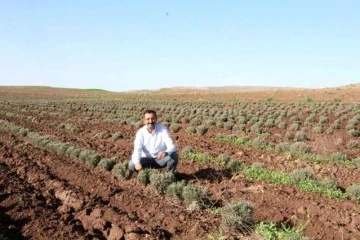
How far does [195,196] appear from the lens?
28.1 feet

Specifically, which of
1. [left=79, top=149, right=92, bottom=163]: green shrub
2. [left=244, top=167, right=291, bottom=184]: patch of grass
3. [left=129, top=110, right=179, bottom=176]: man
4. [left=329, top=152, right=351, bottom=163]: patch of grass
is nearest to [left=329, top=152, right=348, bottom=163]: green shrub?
[left=329, top=152, right=351, bottom=163]: patch of grass

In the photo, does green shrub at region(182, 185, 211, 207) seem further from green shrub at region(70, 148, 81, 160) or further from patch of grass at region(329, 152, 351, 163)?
patch of grass at region(329, 152, 351, 163)

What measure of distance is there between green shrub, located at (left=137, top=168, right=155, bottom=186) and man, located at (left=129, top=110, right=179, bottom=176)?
182 millimetres

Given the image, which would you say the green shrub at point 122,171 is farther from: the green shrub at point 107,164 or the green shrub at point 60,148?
the green shrub at point 60,148

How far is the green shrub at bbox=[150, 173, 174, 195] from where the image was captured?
9.65m

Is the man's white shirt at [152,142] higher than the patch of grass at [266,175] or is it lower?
higher

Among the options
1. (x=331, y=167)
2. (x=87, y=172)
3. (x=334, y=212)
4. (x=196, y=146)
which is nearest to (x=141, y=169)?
(x=87, y=172)

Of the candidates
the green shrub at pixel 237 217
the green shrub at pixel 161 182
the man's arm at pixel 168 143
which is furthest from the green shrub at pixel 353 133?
the green shrub at pixel 237 217

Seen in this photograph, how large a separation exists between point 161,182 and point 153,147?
0.87 metres

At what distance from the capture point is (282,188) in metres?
10.4

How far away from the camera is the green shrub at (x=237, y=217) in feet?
22.9

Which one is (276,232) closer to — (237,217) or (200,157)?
(237,217)

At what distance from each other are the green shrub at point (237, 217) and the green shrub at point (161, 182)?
8.56ft


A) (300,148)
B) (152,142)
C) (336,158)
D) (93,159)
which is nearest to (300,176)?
(152,142)
